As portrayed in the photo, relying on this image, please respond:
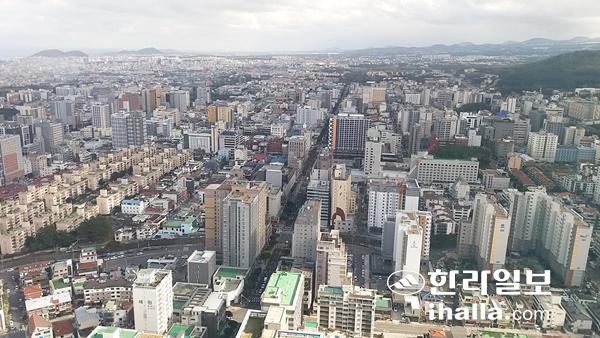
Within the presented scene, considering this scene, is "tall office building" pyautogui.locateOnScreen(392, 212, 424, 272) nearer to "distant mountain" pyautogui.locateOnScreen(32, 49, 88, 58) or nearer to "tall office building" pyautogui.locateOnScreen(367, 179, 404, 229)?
"tall office building" pyautogui.locateOnScreen(367, 179, 404, 229)

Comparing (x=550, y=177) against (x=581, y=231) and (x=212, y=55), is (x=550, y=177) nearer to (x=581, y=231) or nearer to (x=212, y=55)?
(x=581, y=231)

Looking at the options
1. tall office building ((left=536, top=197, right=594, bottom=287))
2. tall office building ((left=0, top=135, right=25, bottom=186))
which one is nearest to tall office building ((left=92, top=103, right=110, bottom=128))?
tall office building ((left=0, top=135, right=25, bottom=186))

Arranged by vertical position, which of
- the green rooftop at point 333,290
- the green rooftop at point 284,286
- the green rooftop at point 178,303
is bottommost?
the green rooftop at point 178,303

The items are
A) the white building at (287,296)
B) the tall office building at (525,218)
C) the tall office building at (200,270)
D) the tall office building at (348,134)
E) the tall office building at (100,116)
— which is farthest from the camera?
the tall office building at (100,116)

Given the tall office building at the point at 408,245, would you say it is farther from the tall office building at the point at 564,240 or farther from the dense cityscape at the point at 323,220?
the tall office building at the point at 564,240

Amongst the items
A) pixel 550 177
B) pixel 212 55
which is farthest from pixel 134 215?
pixel 212 55

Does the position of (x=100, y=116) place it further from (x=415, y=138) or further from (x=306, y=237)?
(x=306, y=237)

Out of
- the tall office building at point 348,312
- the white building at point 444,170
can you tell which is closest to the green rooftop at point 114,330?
the tall office building at point 348,312
